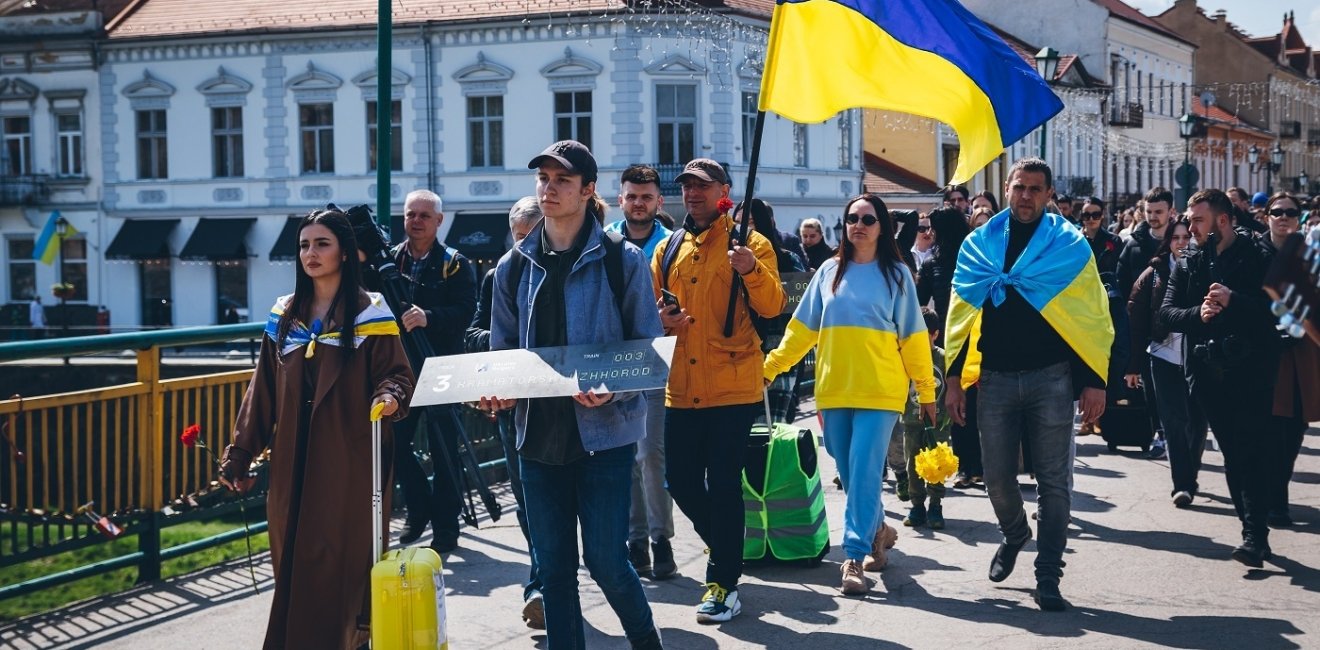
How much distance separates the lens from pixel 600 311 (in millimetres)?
5289

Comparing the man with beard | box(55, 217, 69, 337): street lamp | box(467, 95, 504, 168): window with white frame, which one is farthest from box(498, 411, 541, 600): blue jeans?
box(55, 217, 69, 337): street lamp

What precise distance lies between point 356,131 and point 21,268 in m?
12.2

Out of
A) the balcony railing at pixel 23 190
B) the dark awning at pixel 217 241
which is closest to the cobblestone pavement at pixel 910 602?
the dark awning at pixel 217 241

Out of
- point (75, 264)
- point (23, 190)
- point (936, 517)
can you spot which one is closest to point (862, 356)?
point (936, 517)

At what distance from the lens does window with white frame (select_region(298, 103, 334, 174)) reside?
3884 centimetres

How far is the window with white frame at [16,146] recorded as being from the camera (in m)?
42.8

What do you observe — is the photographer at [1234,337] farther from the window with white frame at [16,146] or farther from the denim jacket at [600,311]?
the window with white frame at [16,146]

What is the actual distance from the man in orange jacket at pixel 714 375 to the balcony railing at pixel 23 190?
3962cm

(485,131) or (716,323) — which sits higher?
(485,131)

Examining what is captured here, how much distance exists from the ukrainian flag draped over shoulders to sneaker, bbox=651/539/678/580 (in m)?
1.75

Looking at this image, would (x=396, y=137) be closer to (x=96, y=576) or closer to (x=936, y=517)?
(x=96, y=576)

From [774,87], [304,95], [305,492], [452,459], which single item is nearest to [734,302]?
[774,87]

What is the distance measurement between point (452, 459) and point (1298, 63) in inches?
3617

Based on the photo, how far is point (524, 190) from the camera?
119 feet
